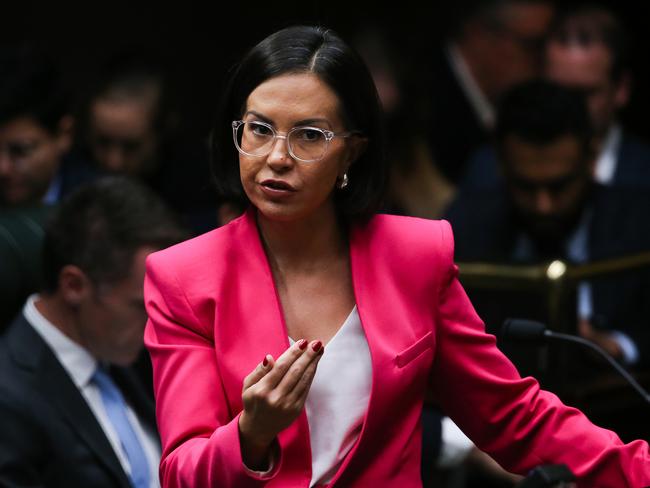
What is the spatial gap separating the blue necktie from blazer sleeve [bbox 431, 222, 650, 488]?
1.10 meters

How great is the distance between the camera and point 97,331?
298cm

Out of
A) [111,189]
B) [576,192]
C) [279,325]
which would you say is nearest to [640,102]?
[576,192]

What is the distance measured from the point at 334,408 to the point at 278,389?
0.79ft

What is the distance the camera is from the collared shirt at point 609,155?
477 centimetres

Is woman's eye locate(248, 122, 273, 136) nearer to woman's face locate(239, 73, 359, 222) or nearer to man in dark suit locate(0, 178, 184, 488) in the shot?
woman's face locate(239, 73, 359, 222)

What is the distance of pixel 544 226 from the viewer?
13.2ft

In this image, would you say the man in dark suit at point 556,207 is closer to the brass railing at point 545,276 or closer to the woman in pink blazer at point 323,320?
the brass railing at point 545,276

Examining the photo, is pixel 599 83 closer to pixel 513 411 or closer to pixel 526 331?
pixel 526 331

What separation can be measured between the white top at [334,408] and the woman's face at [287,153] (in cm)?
21

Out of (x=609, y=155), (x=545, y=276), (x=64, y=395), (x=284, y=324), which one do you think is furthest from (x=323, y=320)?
(x=609, y=155)

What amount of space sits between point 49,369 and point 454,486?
1.21 m

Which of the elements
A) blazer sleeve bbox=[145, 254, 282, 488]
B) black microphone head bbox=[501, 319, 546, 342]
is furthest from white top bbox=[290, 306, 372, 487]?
black microphone head bbox=[501, 319, 546, 342]

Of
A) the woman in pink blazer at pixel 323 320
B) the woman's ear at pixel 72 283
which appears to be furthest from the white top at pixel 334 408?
the woman's ear at pixel 72 283

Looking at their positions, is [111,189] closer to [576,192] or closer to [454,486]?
[454,486]
